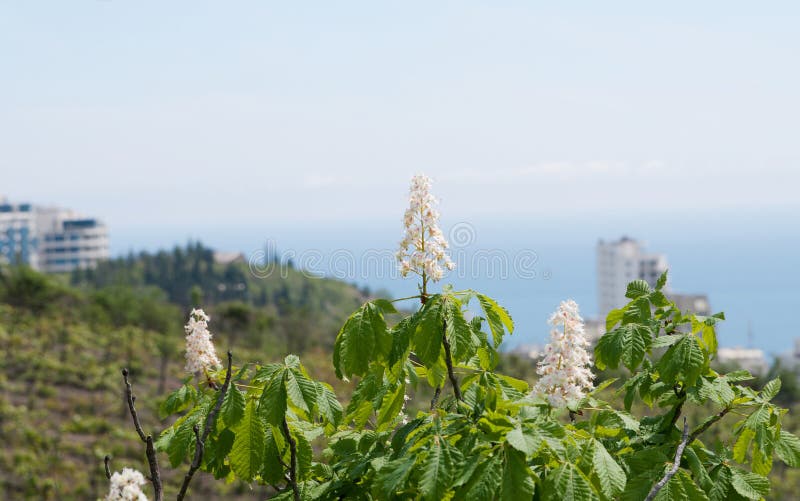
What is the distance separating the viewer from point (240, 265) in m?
52.3

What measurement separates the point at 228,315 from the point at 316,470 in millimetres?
26425

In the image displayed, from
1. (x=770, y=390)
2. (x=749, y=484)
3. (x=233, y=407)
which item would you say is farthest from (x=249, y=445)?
(x=770, y=390)

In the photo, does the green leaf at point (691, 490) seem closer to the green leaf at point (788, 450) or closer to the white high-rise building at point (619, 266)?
the green leaf at point (788, 450)

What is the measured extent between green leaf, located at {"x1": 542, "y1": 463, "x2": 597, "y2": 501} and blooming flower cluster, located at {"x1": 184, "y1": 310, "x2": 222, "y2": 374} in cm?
170

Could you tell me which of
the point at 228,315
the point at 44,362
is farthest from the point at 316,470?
the point at 228,315

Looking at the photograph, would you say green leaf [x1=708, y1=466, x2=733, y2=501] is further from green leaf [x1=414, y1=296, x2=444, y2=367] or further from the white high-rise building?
the white high-rise building

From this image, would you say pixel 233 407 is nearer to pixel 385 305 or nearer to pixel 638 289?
pixel 385 305

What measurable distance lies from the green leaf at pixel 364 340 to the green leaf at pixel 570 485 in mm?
725

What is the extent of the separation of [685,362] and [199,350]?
Result: 192 cm

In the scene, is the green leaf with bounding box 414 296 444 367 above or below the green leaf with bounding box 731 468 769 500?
above

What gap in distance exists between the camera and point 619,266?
121250mm

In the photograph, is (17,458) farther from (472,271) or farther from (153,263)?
(153,263)

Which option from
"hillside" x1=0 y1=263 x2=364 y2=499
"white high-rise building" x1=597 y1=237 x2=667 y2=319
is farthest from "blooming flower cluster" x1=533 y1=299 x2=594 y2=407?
"white high-rise building" x1=597 y1=237 x2=667 y2=319

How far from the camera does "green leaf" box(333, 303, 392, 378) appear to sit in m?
2.64
